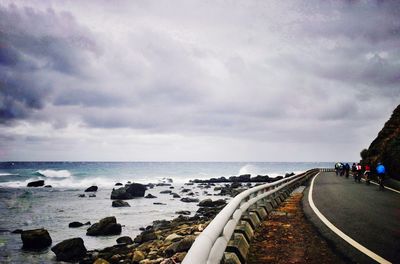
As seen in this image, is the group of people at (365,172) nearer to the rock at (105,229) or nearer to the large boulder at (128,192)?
the rock at (105,229)

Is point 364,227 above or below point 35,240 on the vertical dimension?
above

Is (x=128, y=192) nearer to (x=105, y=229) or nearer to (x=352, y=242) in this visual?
(x=105, y=229)

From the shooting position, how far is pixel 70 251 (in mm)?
14508

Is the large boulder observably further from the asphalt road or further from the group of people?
the asphalt road

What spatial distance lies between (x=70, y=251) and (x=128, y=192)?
27.5 m

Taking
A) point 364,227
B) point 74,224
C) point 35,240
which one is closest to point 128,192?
point 74,224

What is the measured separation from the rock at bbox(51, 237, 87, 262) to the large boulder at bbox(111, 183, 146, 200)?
81.3ft

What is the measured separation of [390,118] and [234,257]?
43.1 meters

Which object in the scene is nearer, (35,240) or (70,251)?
(70,251)

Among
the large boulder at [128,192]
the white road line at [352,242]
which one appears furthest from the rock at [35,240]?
the large boulder at [128,192]

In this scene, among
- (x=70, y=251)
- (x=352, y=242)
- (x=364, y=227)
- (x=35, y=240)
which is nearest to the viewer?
(x=352, y=242)

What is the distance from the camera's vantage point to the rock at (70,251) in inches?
565

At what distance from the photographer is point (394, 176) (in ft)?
81.5

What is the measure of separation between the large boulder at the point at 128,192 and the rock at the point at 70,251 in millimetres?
24791
